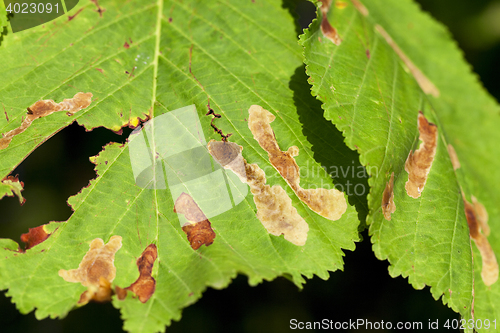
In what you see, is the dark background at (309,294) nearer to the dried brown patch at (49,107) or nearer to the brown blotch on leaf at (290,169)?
the dried brown patch at (49,107)

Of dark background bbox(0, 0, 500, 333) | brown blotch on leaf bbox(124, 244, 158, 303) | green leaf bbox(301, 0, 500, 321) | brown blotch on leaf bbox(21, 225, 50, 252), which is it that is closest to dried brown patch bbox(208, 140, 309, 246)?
green leaf bbox(301, 0, 500, 321)

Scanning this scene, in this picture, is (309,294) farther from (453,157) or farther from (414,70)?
(414,70)

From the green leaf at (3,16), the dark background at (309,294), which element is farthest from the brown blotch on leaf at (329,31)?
the dark background at (309,294)

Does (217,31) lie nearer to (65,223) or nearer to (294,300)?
(65,223)

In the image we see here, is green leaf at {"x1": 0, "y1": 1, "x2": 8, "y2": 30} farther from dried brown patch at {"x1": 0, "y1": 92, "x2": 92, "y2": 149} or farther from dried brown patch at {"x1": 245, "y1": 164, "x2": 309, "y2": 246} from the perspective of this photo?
dried brown patch at {"x1": 245, "y1": 164, "x2": 309, "y2": 246}

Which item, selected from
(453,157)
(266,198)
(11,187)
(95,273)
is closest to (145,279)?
(95,273)
